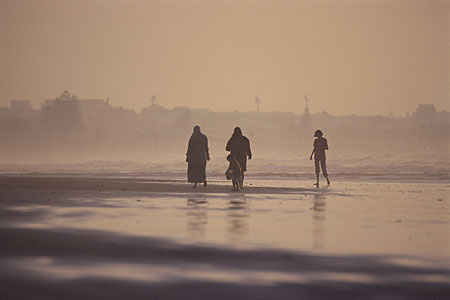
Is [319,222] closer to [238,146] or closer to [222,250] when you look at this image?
[222,250]

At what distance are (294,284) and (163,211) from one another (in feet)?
37.0

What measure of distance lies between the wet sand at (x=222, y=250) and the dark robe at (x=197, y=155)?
9.40 m

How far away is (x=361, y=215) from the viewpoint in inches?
796

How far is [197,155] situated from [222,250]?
20.3m

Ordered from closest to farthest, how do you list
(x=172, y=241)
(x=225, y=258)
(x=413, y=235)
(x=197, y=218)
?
1. (x=225, y=258)
2. (x=172, y=241)
3. (x=413, y=235)
4. (x=197, y=218)

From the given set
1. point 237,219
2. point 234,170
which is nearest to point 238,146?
point 234,170

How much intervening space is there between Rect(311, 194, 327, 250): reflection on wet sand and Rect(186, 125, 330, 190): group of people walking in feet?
14.6

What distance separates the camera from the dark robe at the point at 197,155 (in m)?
33.2

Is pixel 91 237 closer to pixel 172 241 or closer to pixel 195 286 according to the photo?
pixel 172 241

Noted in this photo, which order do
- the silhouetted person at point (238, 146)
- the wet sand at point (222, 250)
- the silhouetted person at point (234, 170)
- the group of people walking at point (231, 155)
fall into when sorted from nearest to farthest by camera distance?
the wet sand at point (222, 250) → the silhouetted person at point (234, 170) → the group of people walking at point (231, 155) → the silhouetted person at point (238, 146)

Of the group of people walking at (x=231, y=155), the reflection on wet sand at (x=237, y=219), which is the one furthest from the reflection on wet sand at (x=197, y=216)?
the group of people walking at (x=231, y=155)

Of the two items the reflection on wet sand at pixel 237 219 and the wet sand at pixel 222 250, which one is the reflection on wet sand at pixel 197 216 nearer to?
the wet sand at pixel 222 250

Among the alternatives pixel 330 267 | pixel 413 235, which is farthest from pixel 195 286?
pixel 413 235

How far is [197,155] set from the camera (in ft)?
109
